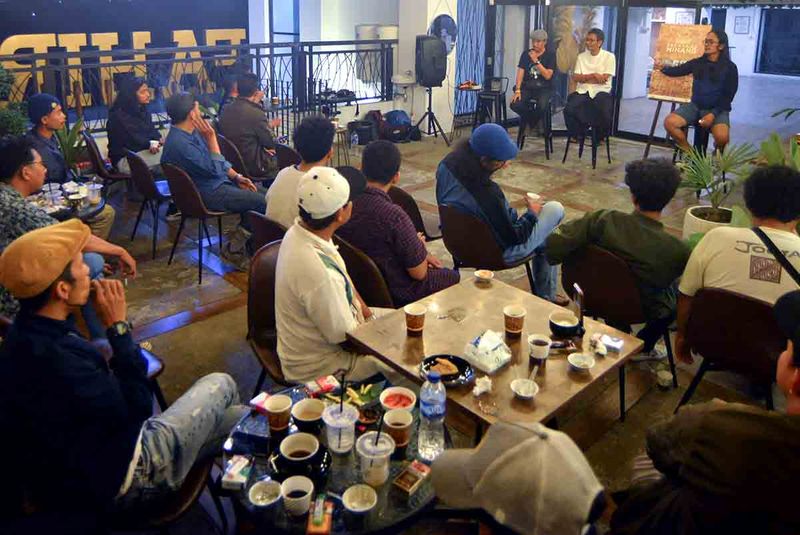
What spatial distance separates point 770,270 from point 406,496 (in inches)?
72.7

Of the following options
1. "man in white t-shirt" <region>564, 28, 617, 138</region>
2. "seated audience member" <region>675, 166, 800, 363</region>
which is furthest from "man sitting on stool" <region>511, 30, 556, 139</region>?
"seated audience member" <region>675, 166, 800, 363</region>

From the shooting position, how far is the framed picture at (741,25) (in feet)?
49.8

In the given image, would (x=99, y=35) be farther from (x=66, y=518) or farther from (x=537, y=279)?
(x=66, y=518)

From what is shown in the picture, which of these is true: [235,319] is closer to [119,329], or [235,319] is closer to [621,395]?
[119,329]

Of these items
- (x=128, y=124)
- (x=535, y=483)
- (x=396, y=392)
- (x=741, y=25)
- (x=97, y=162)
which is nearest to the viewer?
(x=535, y=483)

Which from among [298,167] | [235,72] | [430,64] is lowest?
[298,167]

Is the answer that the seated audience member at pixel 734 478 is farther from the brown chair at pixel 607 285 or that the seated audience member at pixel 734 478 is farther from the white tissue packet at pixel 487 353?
the brown chair at pixel 607 285

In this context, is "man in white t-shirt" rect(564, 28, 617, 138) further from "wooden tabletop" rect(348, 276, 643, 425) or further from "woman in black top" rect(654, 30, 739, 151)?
"wooden tabletop" rect(348, 276, 643, 425)

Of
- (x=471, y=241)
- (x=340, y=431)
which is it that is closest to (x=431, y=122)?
(x=471, y=241)

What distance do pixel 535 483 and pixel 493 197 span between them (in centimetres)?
277

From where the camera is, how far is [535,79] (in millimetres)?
8391

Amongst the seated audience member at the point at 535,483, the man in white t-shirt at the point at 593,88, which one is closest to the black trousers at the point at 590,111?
the man in white t-shirt at the point at 593,88

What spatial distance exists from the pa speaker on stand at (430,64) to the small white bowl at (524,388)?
7.00 metres

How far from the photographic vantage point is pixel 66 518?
6.34 feet
